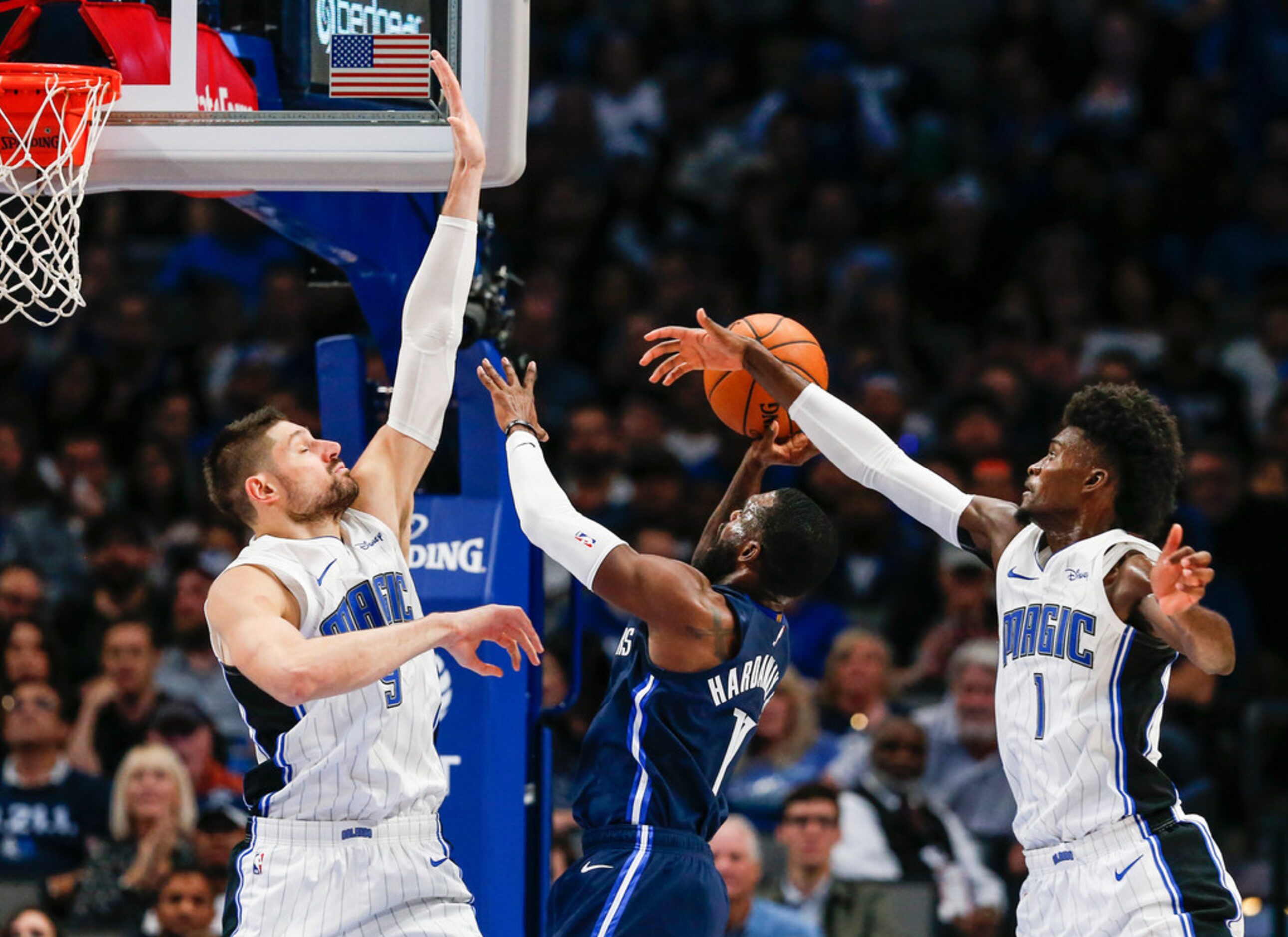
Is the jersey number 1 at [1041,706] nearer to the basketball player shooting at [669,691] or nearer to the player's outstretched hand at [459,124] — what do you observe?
the basketball player shooting at [669,691]

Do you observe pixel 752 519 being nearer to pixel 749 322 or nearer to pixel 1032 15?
pixel 749 322

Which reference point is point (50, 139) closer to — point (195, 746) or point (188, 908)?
point (188, 908)

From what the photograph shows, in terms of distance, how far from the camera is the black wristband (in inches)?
217

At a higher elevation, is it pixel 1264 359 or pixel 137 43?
pixel 137 43

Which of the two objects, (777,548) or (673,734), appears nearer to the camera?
(673,734)

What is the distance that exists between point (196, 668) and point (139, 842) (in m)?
1.40

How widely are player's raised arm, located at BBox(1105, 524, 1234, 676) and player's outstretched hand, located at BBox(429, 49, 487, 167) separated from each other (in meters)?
2.22

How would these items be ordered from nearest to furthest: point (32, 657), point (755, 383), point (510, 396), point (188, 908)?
1. point (510, 396)
2. point (755, 383)
3. point (188, 908)
4. point (32, 657)

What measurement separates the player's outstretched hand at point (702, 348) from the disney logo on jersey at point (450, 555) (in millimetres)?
1182

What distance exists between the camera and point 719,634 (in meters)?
5.12

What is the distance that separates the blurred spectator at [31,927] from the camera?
24.4ft

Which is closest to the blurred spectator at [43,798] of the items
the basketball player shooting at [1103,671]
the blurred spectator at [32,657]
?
the blurred spectator at [32,657]

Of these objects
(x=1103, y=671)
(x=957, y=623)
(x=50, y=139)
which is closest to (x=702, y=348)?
(x=1103, y=671)

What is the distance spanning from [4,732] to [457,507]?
337 cm
